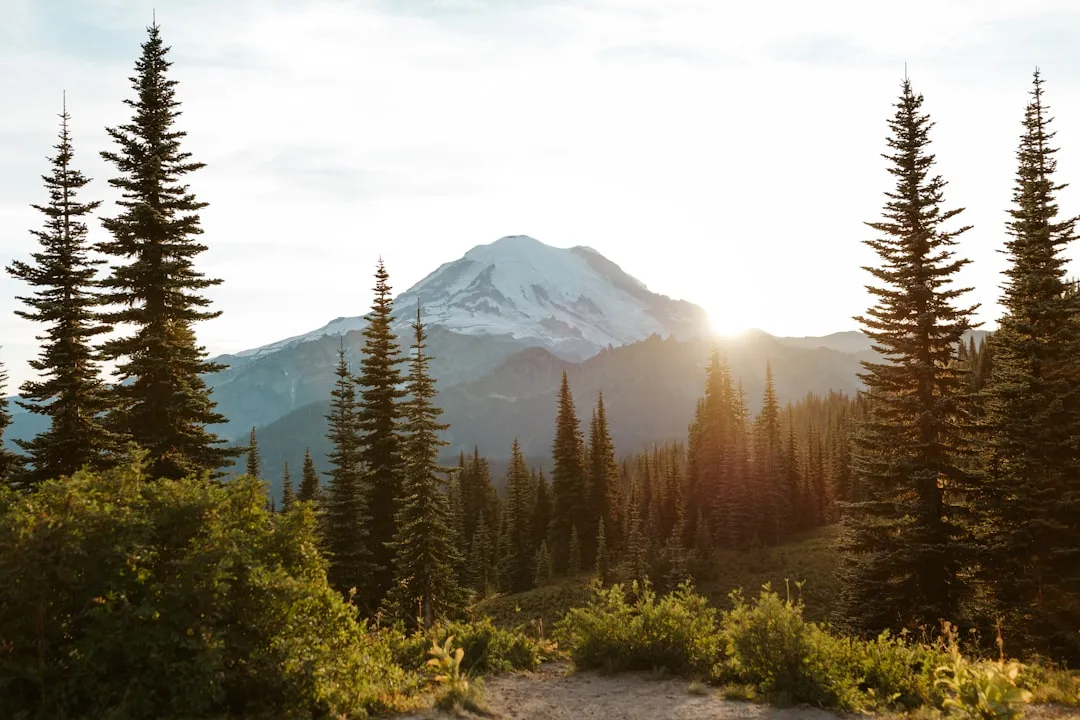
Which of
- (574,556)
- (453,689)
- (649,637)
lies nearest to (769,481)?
(574,556)

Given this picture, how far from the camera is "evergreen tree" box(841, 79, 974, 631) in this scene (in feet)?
67.2

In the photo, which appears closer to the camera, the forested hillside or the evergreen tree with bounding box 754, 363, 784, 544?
the forested hillside

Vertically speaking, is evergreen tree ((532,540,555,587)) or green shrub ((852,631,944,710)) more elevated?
green shrub ((852,631,944,710))

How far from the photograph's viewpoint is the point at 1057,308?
822 inches

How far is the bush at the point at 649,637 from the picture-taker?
12.0 meters

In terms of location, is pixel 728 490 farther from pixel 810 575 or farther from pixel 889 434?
pixel 889 434

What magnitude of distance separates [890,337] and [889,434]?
3.20 metres

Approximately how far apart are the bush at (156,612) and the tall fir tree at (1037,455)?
Answer: 776 inches

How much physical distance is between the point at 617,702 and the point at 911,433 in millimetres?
15737

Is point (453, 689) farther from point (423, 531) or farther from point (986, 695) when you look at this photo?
point (423, 531)

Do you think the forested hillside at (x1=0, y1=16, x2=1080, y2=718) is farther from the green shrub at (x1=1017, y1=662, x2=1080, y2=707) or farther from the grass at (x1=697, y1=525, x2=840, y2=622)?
the grass at (x1=697, y1=525, x2=840, y2=622)

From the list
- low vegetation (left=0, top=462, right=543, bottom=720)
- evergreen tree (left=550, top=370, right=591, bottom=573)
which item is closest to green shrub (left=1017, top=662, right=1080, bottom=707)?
low vegetation (left=0, top=462, right=543, bottom=720)

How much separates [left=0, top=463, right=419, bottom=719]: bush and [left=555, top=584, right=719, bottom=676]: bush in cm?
519

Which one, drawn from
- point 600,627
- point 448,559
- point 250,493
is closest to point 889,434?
point 600,627
